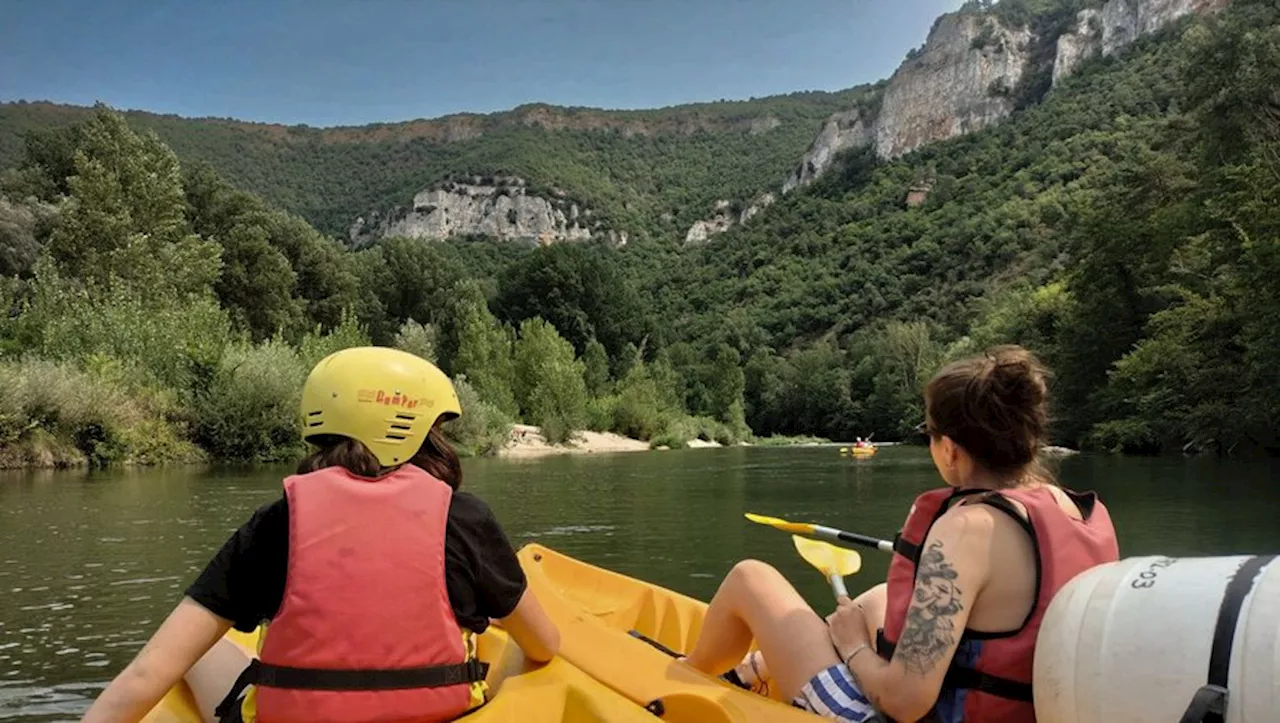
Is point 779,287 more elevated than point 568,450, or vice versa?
point 779,287

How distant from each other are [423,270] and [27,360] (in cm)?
3029

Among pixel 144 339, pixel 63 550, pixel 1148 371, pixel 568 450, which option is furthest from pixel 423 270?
pixel 63 550

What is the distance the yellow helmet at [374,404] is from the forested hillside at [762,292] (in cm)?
158

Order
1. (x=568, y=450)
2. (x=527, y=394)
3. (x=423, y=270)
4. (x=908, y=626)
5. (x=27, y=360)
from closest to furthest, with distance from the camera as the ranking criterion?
(x=908, y=626), (x=27, y=360), (x=568, y=450), (x=527, y=394), (x=423, y=270)

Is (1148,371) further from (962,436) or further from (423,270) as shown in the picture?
(423,270)

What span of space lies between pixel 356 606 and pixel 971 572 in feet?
4.33

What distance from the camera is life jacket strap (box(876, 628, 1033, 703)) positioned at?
7.23 feet

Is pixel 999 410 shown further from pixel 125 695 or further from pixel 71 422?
pixel 71 422

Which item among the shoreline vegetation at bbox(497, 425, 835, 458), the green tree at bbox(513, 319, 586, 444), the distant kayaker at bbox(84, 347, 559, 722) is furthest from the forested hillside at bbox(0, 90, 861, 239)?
the distant kayaker at bbox(84, 347, 559, 722)

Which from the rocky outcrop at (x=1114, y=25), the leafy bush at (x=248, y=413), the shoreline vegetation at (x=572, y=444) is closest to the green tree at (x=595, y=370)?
the shoreline vegetation at (x=572, y=444)

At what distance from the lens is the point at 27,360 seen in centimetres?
1872

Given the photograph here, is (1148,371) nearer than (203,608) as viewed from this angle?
No

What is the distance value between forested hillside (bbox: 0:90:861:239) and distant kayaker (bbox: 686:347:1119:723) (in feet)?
304

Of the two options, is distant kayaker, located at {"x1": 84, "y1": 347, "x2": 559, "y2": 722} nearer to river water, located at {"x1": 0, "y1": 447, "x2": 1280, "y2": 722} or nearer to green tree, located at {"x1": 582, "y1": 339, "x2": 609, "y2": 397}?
river water, located at {"x1": 0, "y1": 447, "x2": 1280, "y2": 722}
